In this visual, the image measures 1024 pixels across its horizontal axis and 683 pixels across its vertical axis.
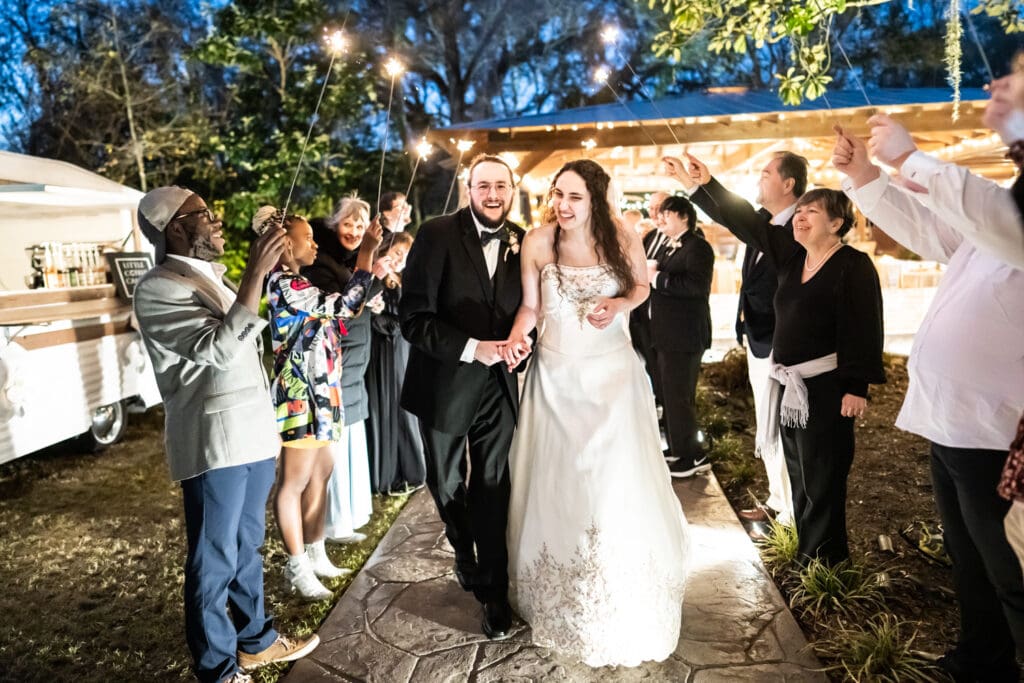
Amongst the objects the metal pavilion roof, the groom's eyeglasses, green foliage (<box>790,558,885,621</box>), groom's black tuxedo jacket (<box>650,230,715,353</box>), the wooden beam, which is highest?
the metal pavilion roof

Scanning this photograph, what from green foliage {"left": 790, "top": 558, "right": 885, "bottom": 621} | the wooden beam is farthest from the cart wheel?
green foliage {"left": 790, "top": 558, "right": 885, "bottom": 621}

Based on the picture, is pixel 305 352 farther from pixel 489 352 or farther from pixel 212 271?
pixel 489 352

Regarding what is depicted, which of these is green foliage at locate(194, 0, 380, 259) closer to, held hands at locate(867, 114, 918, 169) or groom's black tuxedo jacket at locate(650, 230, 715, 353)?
groom's black tuxedo jacket at locate(650, 230, 715, 353)

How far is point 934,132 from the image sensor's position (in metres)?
9.14

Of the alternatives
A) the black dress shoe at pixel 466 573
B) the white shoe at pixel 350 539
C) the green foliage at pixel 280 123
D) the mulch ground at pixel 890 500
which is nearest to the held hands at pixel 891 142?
the mulch ground at pixel 890 500

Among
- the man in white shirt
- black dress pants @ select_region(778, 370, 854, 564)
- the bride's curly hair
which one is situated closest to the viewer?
the man in white shirt

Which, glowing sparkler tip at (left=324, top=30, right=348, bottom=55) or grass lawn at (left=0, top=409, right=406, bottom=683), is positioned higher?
glowing sparkler tip at (left=324, top=30, right=348, bottom=55)

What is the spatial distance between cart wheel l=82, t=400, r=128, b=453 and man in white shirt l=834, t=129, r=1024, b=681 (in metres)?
7.40

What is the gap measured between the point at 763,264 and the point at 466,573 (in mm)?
2672

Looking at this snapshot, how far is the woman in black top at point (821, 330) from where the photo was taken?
11.0 feet

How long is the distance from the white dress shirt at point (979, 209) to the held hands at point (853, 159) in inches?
23.9

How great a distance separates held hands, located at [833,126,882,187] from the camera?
104 inches

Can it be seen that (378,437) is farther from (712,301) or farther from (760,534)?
(712,301)

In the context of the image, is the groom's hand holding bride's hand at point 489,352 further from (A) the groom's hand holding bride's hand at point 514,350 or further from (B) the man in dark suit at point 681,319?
(B) the man in dark suit at point 681,319
